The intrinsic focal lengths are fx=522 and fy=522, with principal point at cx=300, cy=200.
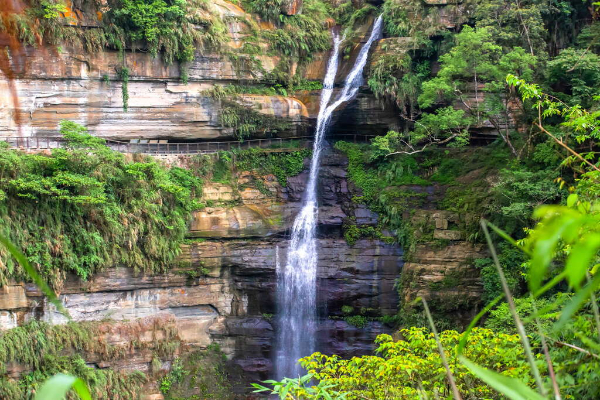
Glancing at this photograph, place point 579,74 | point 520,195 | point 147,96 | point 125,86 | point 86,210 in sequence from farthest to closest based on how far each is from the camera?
point 147,96
point 125,86
point 86,210
point 579,74
point 520,195

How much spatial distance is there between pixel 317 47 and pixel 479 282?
36.6 ft

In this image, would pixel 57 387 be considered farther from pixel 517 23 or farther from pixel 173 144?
pixel 173 144

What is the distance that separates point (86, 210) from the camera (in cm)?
1474

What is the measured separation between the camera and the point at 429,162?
17.8 m

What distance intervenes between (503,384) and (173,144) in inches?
724

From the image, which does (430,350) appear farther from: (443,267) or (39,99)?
(39,99)

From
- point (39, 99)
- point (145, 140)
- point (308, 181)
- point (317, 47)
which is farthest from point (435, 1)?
point (39, 99)

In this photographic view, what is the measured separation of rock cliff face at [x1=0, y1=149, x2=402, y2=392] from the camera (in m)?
15.4

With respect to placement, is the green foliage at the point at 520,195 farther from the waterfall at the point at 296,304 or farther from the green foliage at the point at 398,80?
the waterfall at the point at 296,304

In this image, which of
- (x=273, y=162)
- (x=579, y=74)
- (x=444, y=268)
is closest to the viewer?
(x=579, y=74)

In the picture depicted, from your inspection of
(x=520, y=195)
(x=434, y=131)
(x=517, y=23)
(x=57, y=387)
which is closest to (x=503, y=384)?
(x=57, y=387)

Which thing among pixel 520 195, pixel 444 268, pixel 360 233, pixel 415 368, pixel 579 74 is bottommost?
pixel 444 268

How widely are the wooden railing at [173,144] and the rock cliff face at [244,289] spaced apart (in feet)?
9.04

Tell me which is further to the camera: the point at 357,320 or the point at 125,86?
the point at 125,86
